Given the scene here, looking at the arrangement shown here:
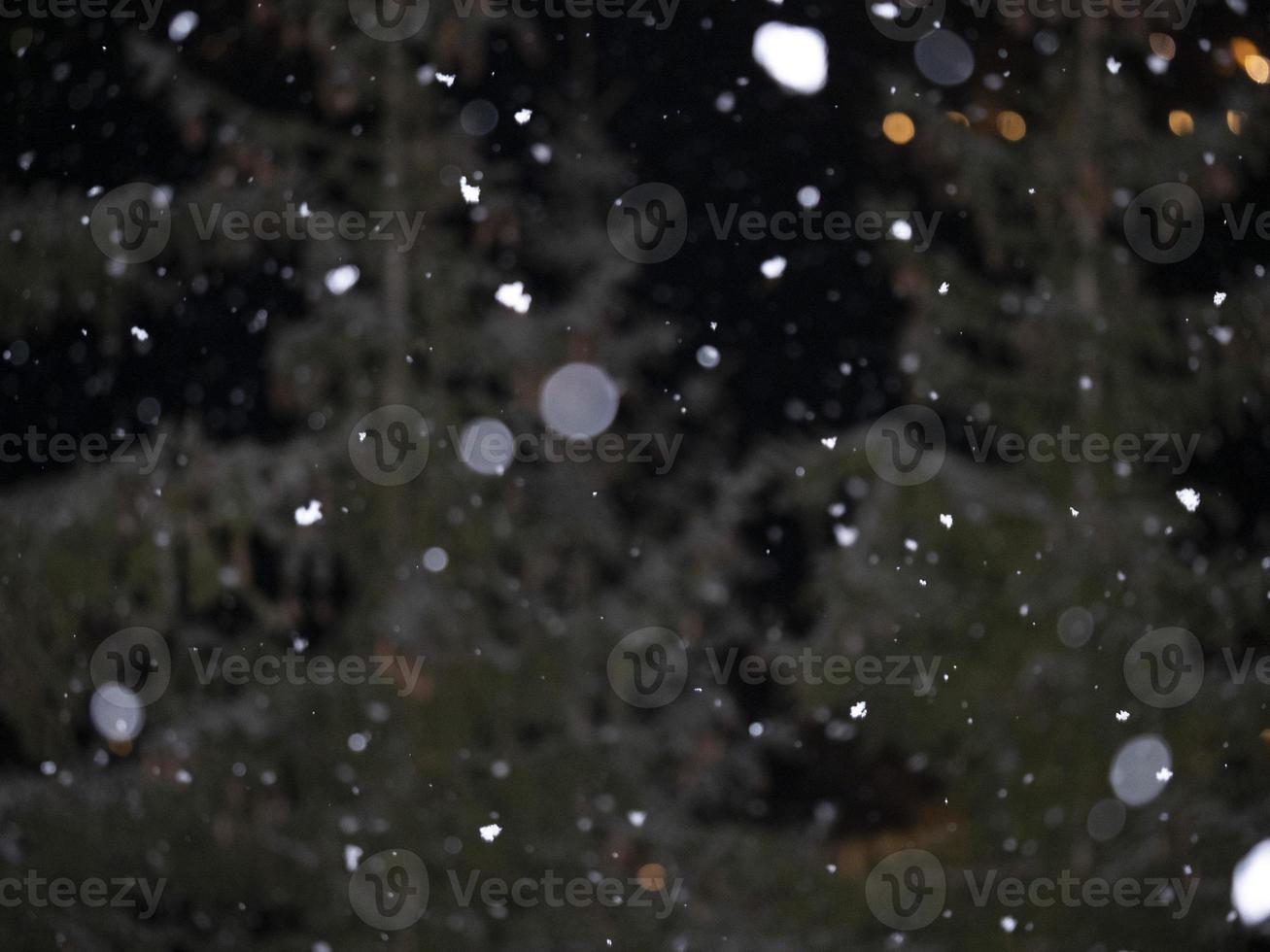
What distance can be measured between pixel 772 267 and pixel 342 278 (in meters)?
0.83

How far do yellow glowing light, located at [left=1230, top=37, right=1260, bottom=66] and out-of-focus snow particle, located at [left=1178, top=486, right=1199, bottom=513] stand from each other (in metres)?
0.91

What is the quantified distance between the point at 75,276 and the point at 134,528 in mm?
576

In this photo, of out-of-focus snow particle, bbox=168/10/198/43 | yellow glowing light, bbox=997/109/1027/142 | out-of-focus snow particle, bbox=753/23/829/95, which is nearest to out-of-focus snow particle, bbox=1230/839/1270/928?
yellow glowing light, bbox=997/109/1027/142

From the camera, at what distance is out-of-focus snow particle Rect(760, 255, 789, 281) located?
5.28 feet

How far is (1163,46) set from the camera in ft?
5.56

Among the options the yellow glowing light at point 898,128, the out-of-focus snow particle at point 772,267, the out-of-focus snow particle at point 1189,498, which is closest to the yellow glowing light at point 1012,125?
the yellow glowing light at point 898,128

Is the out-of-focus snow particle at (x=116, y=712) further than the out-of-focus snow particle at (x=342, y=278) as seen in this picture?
Yes

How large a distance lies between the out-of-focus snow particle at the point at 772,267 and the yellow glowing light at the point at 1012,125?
509mm

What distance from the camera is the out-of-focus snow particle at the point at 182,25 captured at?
1727 millimetres

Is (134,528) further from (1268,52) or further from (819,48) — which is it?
(1268,52)

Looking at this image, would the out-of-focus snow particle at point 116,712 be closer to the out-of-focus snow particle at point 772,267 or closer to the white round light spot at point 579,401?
the white round light spot at point 579,401

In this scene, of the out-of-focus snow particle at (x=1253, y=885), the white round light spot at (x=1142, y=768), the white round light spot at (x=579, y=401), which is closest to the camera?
the white round light spot at (x=579, y=401)

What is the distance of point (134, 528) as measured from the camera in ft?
5.44

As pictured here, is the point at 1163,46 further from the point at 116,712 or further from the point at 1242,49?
the point at 116,712
